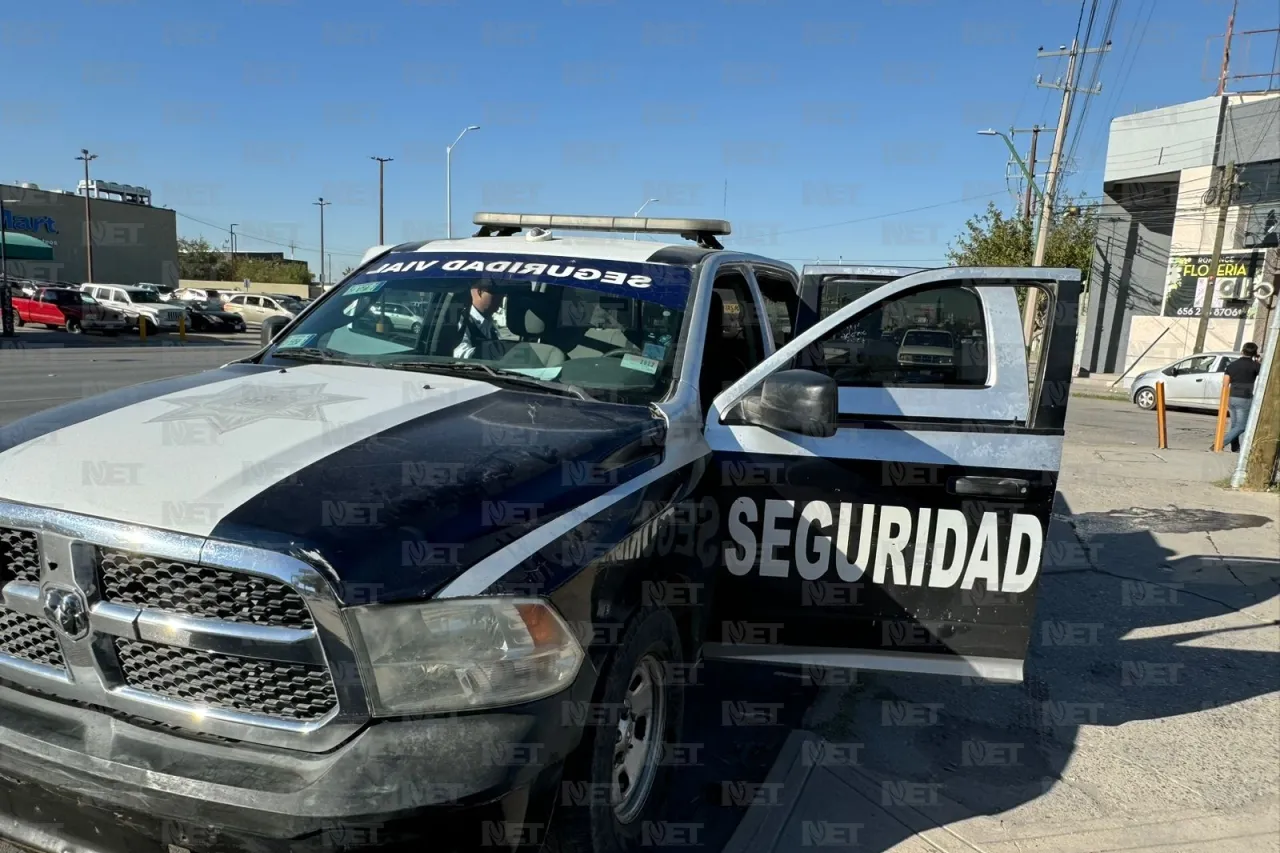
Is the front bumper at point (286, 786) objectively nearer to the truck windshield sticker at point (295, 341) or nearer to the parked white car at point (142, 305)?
the truck windshield sticker at point (295, 341)

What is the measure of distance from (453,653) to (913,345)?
2696 millimetres

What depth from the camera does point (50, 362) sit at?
1983 cm

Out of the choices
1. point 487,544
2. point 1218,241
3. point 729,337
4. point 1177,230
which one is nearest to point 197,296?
point 1177,230

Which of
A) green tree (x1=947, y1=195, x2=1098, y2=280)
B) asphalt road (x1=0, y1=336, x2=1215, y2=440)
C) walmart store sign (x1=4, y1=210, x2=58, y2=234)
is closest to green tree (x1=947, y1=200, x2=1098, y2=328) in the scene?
green tree (x1=947, y1=195, x2=1098, y2=280)

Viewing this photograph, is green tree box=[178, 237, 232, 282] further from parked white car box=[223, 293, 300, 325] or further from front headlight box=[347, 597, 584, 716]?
front headlight box=[347, 597, 584, 716]

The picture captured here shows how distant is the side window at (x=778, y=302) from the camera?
14.4ft

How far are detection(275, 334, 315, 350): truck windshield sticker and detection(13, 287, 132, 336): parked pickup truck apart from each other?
32.7 m

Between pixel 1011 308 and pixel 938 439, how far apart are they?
2.21ft

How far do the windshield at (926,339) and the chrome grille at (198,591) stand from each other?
2894 mm

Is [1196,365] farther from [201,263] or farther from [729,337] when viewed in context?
[201,263]

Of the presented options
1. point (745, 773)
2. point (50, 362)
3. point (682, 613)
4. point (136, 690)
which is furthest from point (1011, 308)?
point (50, 362)

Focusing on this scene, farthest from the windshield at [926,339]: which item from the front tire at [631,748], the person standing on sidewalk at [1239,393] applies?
the person standing on sidewalk at [1239,393]

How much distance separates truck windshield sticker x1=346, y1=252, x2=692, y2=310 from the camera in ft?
11.2

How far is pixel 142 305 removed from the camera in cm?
3356
